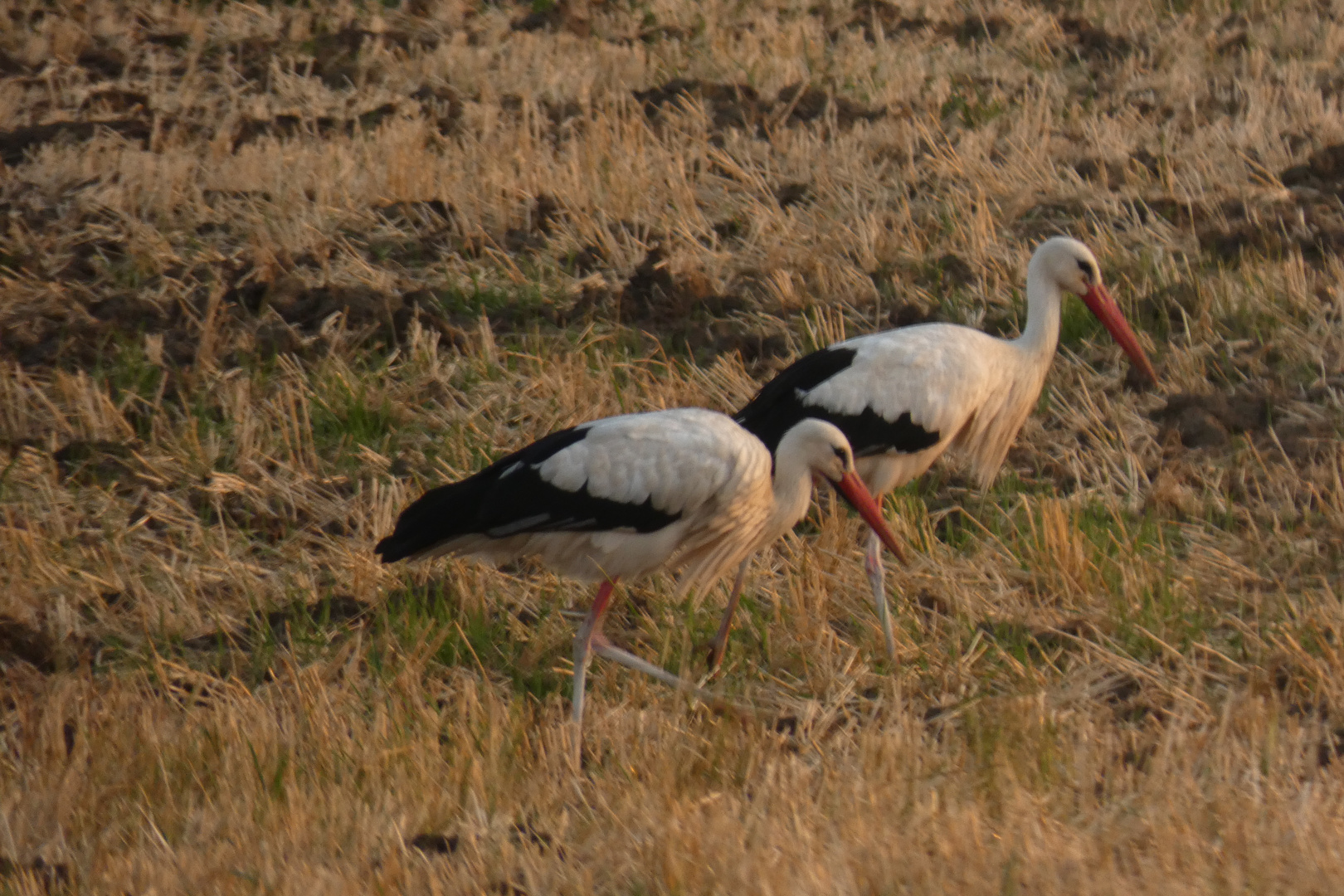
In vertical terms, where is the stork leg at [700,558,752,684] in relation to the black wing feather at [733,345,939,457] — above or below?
A: below

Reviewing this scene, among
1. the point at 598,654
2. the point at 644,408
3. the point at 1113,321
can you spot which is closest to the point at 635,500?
the point at 598,654

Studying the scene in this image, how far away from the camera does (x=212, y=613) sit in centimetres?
548

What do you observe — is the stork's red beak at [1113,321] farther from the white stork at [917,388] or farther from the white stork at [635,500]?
the white stork at [635,500]

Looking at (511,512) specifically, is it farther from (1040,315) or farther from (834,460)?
(1040,315)

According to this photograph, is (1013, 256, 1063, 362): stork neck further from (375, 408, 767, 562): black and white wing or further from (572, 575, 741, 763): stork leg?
(572, 575, 741, 763): stork leg

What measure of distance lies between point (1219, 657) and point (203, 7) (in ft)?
28.1

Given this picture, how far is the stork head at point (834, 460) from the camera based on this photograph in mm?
5062

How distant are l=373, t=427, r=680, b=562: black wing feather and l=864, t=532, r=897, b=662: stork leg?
69cm

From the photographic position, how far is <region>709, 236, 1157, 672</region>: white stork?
5.56 meters

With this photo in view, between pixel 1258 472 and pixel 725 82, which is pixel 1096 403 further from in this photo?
pixel 725 82

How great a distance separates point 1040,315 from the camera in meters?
5.94

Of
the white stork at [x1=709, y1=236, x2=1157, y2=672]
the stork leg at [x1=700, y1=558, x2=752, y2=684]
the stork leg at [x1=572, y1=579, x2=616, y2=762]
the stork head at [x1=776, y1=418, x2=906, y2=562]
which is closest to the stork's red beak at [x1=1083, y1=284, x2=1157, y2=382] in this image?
the white stork at [x1=709, y1=236, x2=1157, y2=672]

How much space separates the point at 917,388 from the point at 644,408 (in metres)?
1.31

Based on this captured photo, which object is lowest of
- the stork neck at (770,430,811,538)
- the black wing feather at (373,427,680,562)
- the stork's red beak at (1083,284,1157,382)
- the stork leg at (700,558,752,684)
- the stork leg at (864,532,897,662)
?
the stork leg at (700,558,752,684)
